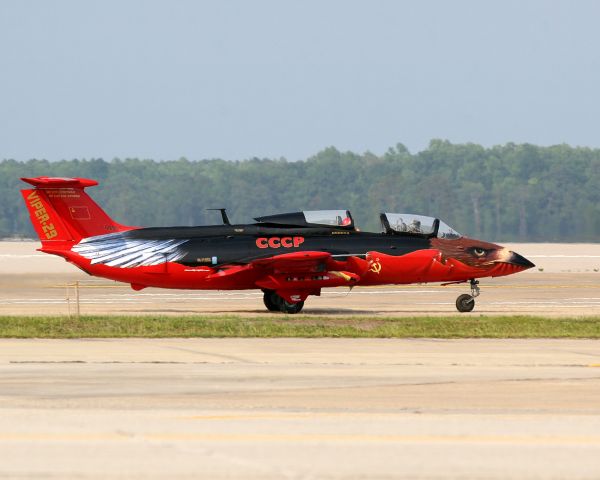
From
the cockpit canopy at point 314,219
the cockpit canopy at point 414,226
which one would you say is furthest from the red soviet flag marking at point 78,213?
the cockpit canopy at point 414,226

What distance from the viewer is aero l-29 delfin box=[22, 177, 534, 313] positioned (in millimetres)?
32156

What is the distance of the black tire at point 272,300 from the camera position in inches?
1315

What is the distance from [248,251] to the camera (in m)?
32.5

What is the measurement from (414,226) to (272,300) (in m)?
4.20

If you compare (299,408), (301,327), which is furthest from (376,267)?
(299,408)

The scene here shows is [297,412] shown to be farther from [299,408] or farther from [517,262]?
[517,262]

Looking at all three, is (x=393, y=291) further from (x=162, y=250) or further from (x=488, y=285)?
(x=162, y=250)

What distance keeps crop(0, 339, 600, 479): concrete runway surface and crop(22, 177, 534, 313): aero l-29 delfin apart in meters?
9.84

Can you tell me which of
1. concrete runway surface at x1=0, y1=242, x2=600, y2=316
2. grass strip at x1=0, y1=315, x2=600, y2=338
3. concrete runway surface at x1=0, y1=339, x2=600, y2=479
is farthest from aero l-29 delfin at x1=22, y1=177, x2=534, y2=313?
concrete runway surface at x1=0, y1=339, x2=600, y2=479

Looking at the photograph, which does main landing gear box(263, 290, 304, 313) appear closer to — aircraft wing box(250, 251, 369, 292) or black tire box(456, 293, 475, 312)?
aircraft wing box(250, 251, 369, 292)

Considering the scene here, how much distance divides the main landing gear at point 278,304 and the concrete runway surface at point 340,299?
0.36m

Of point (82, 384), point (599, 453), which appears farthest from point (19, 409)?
point (599, 453)

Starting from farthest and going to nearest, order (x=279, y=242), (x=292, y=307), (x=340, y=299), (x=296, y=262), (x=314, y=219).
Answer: (x=340, y=299)
(x=314, y=219)
(x=279, y=242)
(x=292, y=307)
(x=296, y=262)

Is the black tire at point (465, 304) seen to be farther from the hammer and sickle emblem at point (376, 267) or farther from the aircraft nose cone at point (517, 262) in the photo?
the hammer and sickle emblem at point (376, 267)
